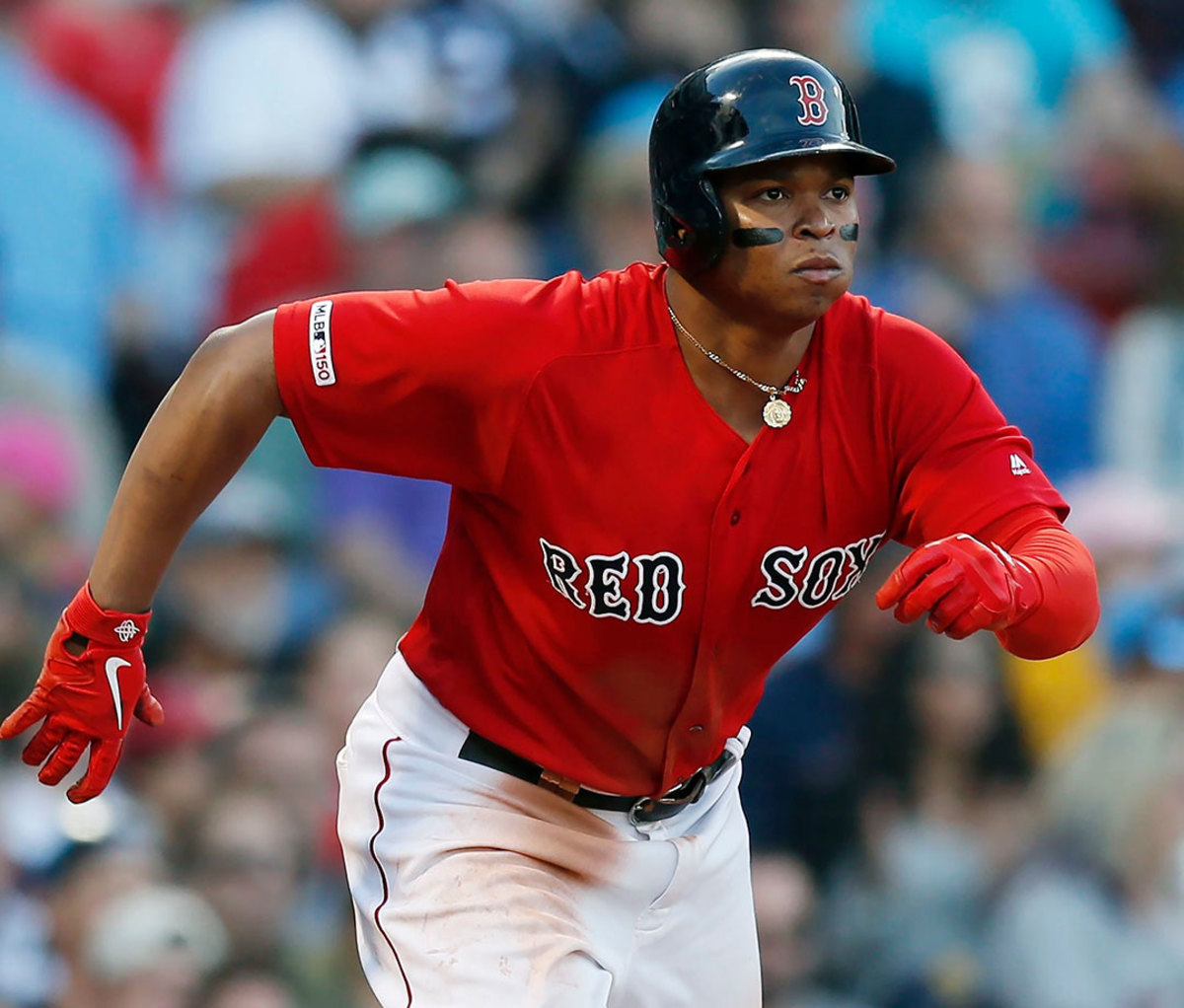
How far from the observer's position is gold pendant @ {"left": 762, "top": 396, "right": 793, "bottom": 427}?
3.48 meters

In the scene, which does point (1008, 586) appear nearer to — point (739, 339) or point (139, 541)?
point (739, 339)

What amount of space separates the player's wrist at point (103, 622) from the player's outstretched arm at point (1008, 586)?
1425 mm

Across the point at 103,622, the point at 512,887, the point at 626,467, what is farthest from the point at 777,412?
the point at 103,622

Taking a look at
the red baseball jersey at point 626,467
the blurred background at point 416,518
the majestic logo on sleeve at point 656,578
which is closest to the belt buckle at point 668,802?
the red baseball jersey at point 626,467

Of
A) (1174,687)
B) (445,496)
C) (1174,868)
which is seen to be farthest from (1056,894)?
(445,496)

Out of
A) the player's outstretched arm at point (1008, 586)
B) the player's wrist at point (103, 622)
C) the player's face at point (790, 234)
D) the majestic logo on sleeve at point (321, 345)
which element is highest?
the player's face at point (790, 234)

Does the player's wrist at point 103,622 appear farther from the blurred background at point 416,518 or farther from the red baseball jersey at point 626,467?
the blurred background at point 416,518

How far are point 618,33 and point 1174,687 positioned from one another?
317 centimetres

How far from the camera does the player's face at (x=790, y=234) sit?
3.32 meters

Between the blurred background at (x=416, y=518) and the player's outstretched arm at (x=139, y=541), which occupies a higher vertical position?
the player's outstretched arm at (x=139, y=541)

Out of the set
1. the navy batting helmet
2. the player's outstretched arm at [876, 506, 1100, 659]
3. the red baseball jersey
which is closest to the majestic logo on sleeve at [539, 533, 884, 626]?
the red baseball jersey

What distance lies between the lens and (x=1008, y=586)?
3135mm

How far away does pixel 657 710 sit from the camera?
11.9 ft

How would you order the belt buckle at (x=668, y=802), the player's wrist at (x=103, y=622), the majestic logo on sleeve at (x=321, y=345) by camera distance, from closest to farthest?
1. the majestic logo on sleeve at (x=321, y=345)
2. the player's wrist at (x=103, y=622)
3. the belt buckle at (x=668, y=802)
